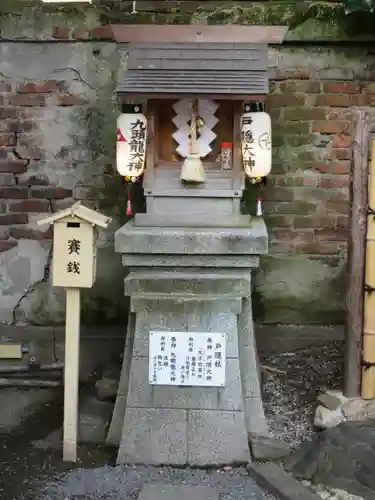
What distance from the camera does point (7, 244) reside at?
19.6ft

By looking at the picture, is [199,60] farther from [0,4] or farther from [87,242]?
[0,4]

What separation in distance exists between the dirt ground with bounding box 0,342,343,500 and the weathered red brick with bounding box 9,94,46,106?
8.00 ft

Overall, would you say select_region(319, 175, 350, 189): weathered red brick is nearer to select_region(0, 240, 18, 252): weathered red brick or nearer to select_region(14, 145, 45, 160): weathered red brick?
select_region(14, 145, 45, 160): weathered red brick

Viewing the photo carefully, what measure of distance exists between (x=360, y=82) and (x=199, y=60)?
1665mm

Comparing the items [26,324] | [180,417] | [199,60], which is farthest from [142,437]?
[199,60]

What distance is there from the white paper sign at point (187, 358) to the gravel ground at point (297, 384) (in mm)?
715

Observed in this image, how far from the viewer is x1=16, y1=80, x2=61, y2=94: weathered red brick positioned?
19.0ft

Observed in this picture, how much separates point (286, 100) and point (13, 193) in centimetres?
246

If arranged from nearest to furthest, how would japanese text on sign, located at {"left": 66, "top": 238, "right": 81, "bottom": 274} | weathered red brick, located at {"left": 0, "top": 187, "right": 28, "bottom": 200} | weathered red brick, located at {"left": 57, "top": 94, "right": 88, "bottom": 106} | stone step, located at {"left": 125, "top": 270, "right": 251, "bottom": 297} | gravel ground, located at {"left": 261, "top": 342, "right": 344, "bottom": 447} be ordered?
japanese text on sign, located at {"left": 66, "top": 238, "right": 81, "bottom": 274} < stone step, located at {"left": 125, "top": 270, "right": 251, "bottom": 297} < gravel ground, located at {"left": 261, "top": 342, "right": 344, "bottom": 447} < weathered red brick, located at {"left": 57, "top": 94, "right": 88, "bottom": 106} < weathered red brick, located at {"left": 0, "top": 187, "right": 28, "bottom": 200}

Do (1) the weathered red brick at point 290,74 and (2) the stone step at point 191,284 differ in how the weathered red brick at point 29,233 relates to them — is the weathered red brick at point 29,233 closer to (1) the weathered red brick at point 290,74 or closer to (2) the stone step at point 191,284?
(2) the stone step at point 191,284

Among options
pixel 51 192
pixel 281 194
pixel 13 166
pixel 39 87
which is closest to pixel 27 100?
pixel 39 87

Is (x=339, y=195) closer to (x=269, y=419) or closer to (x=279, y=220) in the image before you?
(x=279, y=220)

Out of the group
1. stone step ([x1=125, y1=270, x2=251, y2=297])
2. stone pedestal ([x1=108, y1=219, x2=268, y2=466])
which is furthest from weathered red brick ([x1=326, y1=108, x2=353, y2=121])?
stone step ([x1=125, y1=270, x2=251, y2=297])

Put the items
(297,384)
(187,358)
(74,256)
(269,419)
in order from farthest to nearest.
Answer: (297,384), (269,419), (187,358), (74,256)
